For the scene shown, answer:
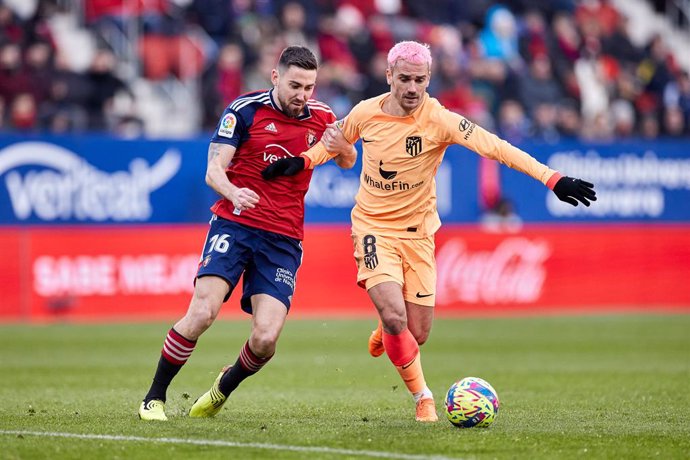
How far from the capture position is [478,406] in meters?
8.80

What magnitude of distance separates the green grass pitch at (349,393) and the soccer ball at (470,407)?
0.11 metres

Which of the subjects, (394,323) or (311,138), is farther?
(311,138)

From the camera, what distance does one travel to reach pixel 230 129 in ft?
30.3

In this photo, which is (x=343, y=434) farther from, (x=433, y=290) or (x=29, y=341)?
(x=29, y=341)

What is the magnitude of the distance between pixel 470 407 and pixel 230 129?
2.75m

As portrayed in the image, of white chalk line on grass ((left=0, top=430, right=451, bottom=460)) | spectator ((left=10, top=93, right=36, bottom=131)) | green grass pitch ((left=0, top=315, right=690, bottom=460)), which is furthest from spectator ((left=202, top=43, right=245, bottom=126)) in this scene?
white chalk line on grass ((left=0, top=430, right=451, bottom=460))

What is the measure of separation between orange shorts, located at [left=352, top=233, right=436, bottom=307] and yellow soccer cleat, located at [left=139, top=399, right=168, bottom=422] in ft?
5.93

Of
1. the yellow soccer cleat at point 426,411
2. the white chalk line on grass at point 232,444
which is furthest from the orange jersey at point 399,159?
the white chalk line on grass at point 232,444

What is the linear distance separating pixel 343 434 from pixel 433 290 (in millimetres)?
1759

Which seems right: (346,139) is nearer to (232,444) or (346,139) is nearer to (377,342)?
(377,342)

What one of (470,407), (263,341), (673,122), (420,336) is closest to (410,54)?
(420,336)

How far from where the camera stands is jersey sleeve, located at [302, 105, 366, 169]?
942 centimetres

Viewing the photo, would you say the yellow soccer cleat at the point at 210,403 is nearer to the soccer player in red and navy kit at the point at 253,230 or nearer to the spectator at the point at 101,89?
the soccer player in red and navy kit at the point at 253,230

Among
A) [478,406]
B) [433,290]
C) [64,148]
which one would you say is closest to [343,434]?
[478,406]
